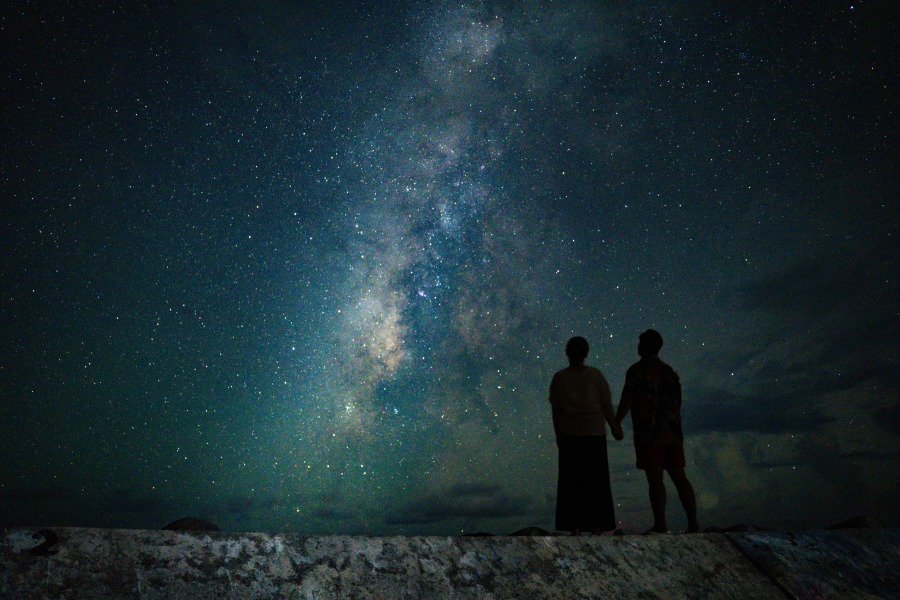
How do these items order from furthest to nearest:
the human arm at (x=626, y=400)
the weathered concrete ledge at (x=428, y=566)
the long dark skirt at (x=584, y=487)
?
the human arm at (x=626, y=400) < the long dark skirt at (x=584, y=487) < the weathered concrete ledge at (x=428, y=566)

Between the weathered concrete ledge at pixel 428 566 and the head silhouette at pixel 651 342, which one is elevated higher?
the head silhouette at pixel 651 342

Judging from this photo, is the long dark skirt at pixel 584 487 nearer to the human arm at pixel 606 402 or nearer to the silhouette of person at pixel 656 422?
the human arm at pixel 606 402

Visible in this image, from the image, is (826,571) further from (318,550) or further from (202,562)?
(202,562)

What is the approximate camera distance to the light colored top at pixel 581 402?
4.47 meters

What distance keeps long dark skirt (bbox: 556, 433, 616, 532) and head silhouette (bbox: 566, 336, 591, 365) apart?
68cm

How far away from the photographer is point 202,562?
1872 mm

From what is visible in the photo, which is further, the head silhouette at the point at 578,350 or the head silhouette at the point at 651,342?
the head silhouette at the point at 651,342

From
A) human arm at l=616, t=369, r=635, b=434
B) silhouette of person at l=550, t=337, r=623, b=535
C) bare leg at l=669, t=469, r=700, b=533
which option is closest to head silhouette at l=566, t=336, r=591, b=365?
silhouette of person at l=550, t=337, r=623, b=535

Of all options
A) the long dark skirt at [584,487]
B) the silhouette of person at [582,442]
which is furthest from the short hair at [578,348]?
the long dark skirt at [584,487]

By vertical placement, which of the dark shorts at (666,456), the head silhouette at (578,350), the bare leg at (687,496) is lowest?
the bare leg at (687,496)

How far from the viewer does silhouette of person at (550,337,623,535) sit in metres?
4.34

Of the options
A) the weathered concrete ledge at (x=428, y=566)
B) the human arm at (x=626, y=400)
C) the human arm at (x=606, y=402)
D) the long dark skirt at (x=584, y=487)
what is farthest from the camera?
the human arm at (x=626, y=400)

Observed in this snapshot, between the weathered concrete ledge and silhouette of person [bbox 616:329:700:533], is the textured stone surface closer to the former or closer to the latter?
the weathered concrete ledge

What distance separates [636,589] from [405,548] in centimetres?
116
